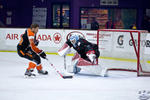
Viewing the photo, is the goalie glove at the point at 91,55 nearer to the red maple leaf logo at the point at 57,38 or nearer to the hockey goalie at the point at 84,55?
the hockey goalie at the point at 84,55

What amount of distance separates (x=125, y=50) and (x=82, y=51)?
2.17m

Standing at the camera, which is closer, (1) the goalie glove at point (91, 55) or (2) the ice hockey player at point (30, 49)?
(2) the ice hockey player at point (30, 49)

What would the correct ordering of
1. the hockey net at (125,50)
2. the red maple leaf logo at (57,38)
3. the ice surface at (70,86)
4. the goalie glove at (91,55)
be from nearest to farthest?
the ice surface at (70,86) → the goalie glove at (91,55) → the hockey net at (125,50) → the red maple leaf logo at (57,38)

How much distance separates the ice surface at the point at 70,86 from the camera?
6027 mm

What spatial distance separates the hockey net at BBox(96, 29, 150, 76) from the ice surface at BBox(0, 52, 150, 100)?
49cm

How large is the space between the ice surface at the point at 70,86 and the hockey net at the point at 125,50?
49cm

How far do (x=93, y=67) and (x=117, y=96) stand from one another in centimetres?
215

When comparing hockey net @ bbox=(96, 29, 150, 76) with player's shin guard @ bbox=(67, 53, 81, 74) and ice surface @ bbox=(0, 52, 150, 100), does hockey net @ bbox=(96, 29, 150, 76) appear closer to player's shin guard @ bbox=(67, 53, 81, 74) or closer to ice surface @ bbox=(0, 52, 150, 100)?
ice surface @ bbox=(0, 52, 150, 100)

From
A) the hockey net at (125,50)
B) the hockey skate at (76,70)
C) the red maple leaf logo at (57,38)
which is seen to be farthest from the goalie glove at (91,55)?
the red maple leaf logo at (57,38)

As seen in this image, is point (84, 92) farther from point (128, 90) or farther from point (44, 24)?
point (44, 24)

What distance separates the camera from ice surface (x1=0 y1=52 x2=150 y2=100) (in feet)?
19.8

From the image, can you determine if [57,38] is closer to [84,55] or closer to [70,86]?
[84,55]

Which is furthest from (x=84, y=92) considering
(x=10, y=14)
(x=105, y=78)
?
(x=10, y=14)

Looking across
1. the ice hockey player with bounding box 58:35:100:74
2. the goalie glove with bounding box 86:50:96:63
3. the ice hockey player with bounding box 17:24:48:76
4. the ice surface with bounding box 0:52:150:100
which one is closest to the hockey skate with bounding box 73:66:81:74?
the ice hockey player with bounding box 58:35:100:74
